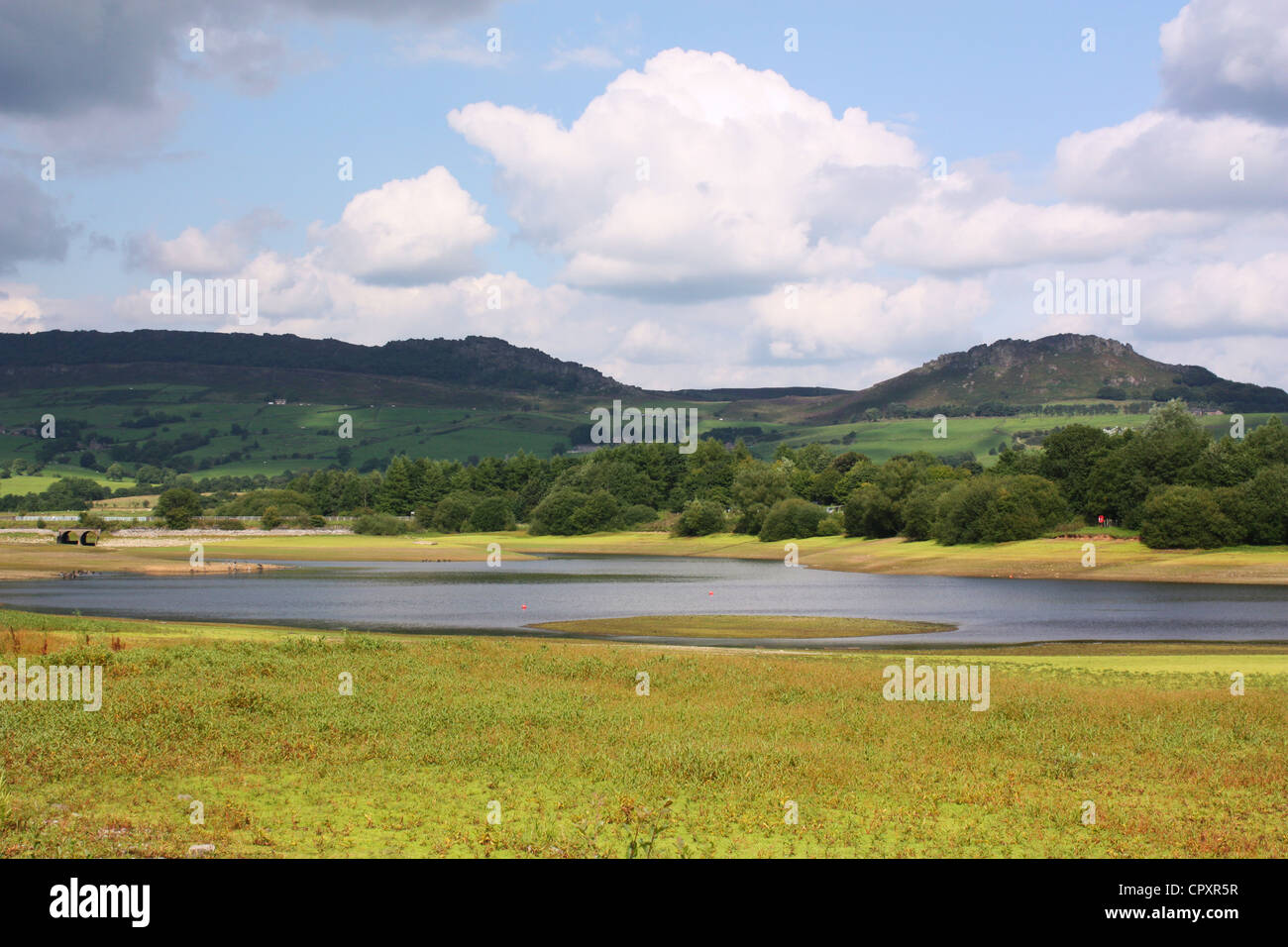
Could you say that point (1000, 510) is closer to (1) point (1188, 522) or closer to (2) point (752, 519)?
(1) point (1188, 522)

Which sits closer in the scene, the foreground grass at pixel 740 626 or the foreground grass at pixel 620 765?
the foreground grass at pixel 620 765

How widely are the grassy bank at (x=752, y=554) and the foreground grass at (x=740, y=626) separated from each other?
169 ft

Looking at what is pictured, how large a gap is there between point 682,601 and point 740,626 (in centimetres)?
1841

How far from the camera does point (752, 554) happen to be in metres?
167

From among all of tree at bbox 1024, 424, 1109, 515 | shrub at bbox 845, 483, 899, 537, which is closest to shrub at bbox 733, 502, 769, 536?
shrub at bbox 845, 483, 899, 537

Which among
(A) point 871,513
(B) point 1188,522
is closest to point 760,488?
(A) point 871,513

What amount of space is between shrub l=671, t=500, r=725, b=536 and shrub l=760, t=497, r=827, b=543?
18.3 m

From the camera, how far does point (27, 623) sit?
48969 millimetres

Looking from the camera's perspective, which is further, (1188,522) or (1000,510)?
(1000,510)

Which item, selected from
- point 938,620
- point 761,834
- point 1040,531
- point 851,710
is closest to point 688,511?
point 1040,531

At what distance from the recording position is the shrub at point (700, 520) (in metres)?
188
